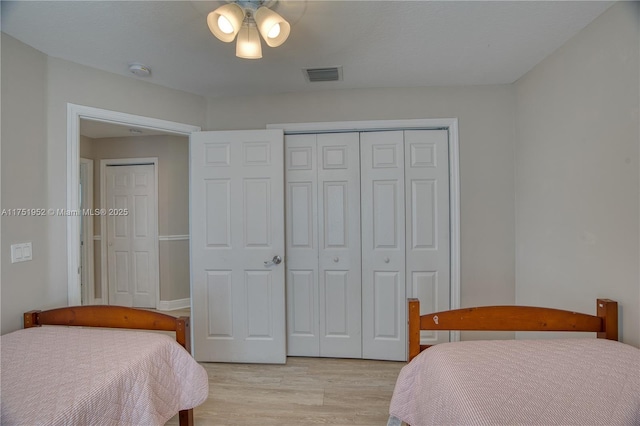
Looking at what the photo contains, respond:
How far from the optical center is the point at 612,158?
146 cm

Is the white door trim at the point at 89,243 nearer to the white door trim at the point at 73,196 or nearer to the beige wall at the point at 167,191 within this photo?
the beige wall at the point at 167,191

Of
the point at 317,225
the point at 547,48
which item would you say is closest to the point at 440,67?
the point at 547,48

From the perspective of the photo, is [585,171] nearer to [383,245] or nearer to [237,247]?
[383,245]

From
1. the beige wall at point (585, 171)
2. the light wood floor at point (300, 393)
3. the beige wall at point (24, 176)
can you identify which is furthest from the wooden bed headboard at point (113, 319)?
the beige wall at point (585, 171)

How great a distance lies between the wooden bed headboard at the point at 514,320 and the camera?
4.58ft

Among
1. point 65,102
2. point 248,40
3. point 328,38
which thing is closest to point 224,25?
point 248,40

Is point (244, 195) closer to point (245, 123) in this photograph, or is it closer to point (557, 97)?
point (245, 123)

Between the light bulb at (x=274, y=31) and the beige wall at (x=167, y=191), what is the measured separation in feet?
9.75

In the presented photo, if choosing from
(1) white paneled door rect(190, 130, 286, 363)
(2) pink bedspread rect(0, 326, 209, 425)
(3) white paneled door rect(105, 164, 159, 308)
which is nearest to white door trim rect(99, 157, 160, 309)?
(3) white paneled door rect(105, 164, 159, 308)

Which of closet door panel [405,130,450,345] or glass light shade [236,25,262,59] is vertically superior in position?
glass light shade [236,25,262,59]

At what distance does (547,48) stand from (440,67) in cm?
64

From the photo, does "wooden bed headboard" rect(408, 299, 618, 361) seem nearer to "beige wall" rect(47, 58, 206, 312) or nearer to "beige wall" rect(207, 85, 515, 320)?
"beige wall" rect(207, 85, 515, 320)

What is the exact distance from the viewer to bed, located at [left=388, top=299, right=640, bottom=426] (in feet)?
2.96

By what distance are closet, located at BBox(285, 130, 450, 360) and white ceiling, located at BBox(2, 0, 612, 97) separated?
1.90ft
